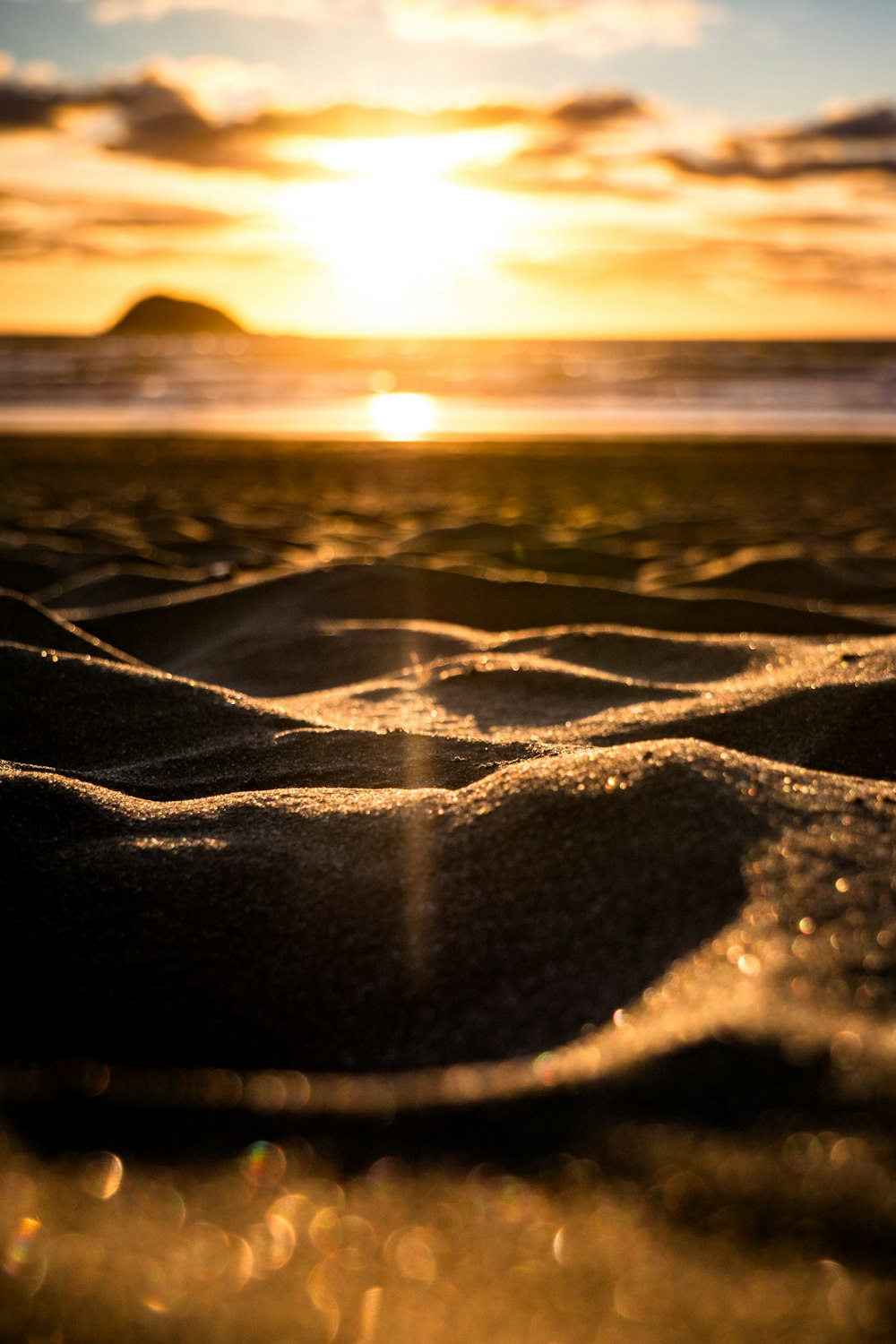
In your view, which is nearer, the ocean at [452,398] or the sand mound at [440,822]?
the sand mound at [440,822]

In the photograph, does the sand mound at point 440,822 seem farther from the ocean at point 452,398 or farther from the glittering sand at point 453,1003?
the ocean at point 452,398

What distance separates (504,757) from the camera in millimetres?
1731

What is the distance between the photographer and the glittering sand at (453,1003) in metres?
0.69

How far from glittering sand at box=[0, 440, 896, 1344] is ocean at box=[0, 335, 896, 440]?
8.53 metres

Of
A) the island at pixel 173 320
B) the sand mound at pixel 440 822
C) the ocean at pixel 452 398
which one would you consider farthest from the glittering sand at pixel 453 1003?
the island at pixel 173 320

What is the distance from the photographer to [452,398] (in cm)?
1605

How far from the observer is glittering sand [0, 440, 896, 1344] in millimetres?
689

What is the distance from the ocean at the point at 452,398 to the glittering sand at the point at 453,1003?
8.53 m

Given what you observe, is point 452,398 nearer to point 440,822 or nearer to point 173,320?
point 440,822

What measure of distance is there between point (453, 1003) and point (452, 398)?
51.4 ft

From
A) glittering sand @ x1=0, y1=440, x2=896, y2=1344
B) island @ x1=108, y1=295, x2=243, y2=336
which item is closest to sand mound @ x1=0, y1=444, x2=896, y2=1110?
glittering sand @ x1=0, y1=440, x2=896, y2=1344

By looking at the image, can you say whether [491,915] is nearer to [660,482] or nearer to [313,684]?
[313,684]

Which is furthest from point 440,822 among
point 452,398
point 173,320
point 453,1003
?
point 173,320

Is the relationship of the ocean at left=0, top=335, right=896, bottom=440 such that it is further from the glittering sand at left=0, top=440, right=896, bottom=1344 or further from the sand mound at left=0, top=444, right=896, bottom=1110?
the glittering sand at left=0, top=440, right=896, bottom=1344
